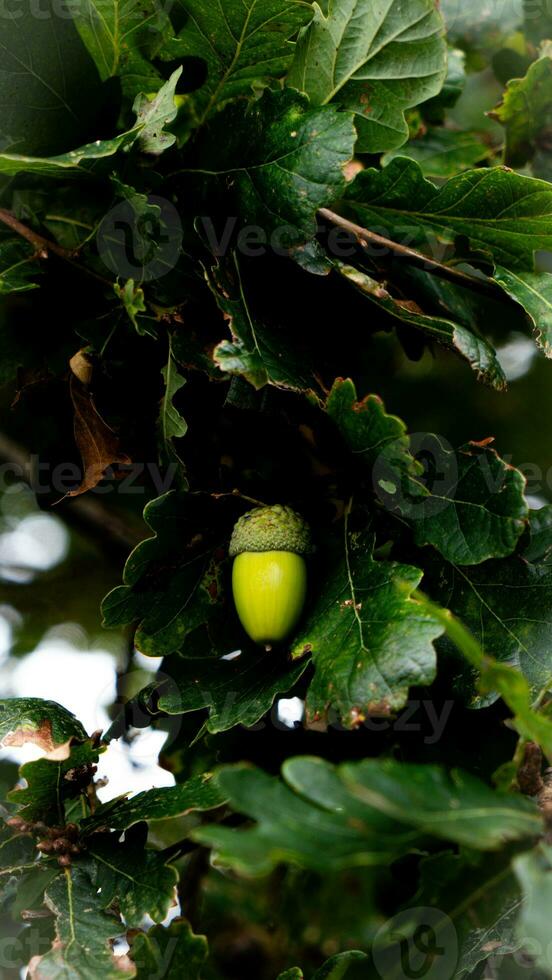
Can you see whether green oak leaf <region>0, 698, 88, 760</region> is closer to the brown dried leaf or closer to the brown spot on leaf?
the brown spot on leaf

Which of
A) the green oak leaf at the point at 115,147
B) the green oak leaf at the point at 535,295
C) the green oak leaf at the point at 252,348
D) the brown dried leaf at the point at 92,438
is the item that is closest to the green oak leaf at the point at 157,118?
the green oak leaf at the point at 115,147

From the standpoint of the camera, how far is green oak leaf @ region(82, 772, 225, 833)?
0.87 meters

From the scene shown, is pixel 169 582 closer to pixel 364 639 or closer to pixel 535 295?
pixel 364 639

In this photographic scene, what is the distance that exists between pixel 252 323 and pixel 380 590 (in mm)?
312

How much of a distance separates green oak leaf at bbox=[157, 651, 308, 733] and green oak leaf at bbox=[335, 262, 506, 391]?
0.35 metres

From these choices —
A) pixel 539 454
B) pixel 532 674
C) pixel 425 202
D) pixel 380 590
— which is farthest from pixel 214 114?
pixel 539 454

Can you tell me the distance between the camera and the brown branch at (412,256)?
1021mm

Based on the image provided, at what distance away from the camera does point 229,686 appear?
98 cm

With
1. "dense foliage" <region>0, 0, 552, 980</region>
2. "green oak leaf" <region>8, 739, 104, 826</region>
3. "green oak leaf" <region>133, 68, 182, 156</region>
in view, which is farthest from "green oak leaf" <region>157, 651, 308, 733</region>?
"green oak leaf" <region>133, 68, 182, 156</region>

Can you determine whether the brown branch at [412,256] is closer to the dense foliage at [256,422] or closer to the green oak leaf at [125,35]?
the dense foliage at [256,422]

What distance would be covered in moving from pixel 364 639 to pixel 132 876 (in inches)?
13.5

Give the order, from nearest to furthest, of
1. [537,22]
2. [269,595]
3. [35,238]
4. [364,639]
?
[364,639], [269,595], [35,238], [537,22]

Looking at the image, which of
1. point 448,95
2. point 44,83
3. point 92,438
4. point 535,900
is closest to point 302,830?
point 535,900

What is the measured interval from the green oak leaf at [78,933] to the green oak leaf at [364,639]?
300 millimetres
